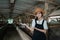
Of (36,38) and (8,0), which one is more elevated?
(8,0)

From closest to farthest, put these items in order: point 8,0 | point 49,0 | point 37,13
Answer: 1. point 37,13
2. point 49,0
3. point 8,0

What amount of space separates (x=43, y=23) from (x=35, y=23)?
16 cm

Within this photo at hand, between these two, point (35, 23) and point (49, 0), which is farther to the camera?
point (49, 0)

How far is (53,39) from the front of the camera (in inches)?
259

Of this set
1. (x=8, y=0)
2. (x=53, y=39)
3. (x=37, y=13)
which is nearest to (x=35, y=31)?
(x=37, y=13)

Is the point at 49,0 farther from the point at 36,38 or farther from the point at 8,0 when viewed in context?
the point at 36,38

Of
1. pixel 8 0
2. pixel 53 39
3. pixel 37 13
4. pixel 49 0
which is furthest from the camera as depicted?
pixel 8 0

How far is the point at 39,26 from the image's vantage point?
10.8ft

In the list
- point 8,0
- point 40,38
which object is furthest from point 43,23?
point 8,0

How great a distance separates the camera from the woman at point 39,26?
127 inches

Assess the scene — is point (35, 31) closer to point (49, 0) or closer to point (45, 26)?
point (45, 26)

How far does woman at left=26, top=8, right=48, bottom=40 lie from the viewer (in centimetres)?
322

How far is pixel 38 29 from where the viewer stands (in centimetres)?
323

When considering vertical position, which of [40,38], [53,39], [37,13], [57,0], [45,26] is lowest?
[53,39]
